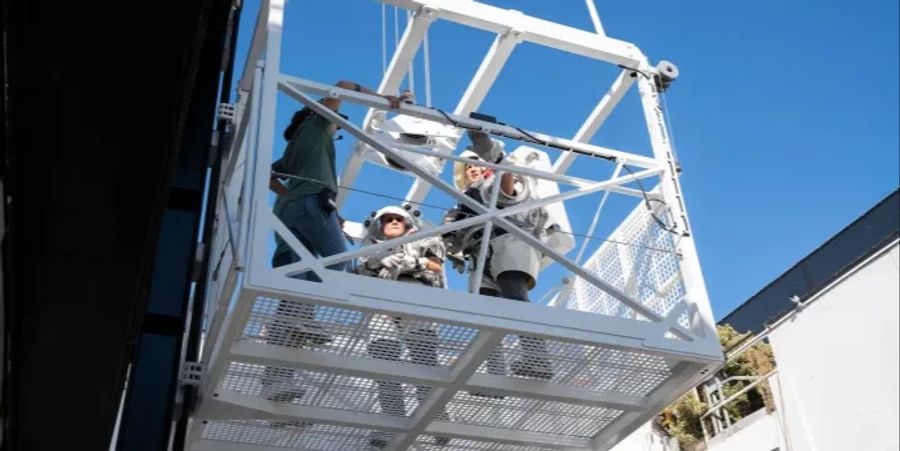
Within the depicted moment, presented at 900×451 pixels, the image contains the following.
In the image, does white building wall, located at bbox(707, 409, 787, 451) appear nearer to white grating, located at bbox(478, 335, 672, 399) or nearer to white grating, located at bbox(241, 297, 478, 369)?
white grating, located at bbox(478, 335, 672, 399)

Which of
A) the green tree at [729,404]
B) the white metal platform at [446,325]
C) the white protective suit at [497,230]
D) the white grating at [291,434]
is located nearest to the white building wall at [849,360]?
the white metal platform at [446,325]

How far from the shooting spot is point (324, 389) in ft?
22.4

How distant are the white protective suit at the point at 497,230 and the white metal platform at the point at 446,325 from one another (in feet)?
0.70

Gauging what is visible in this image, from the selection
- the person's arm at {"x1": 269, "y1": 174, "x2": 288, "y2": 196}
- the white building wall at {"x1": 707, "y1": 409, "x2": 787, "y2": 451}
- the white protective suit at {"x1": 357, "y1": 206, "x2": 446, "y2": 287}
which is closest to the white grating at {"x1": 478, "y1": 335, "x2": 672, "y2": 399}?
the white protective suit at {"x1": 357, "y1": 206, "x2": 446, "y2": 287}

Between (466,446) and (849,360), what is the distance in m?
5.17

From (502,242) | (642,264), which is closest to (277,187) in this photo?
(502,242)

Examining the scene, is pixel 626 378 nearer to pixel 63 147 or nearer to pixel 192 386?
pixel 192 386

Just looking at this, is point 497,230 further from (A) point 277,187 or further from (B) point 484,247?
(A) point 277,187

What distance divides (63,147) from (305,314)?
5.56ft

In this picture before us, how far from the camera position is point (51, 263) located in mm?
6094

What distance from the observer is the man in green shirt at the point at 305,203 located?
635 centimetres

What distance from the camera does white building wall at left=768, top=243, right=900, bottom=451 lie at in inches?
84.8

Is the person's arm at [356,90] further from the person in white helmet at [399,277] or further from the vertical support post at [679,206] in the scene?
the vertical support post at [679,206]

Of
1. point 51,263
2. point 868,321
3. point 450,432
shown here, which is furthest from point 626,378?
point 868,321
